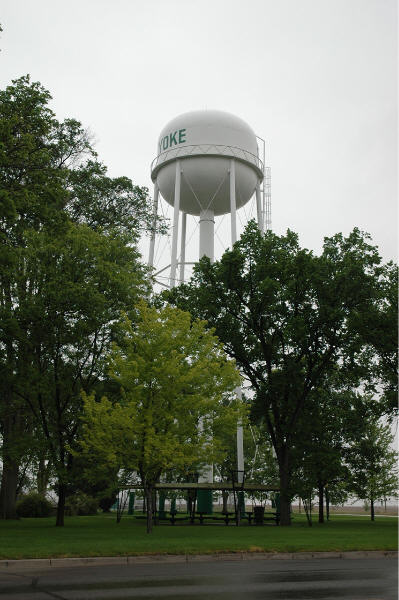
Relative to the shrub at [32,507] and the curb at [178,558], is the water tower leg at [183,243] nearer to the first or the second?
the shrub at [32,507]

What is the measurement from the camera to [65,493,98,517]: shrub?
38.1m

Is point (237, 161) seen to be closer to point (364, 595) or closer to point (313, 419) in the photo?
point (313, 419)

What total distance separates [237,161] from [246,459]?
2721 cm

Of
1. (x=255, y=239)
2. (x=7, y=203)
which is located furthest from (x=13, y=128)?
(x=255, y=239)

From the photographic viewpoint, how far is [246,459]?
168 feet

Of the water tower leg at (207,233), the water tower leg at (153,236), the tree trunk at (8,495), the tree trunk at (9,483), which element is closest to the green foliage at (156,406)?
the tree trunk at (9,483)

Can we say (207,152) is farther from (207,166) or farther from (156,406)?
(156,406)

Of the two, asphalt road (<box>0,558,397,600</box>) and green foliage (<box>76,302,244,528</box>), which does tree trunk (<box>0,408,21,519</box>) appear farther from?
asphalt road (<box>0,558,397,600</box>)

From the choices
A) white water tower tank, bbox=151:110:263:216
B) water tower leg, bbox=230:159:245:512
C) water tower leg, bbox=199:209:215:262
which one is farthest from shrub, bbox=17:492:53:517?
white water tower tank, bbox=151:110:263:216

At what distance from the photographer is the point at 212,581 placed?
9.27 m

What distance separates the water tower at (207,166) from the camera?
110ft

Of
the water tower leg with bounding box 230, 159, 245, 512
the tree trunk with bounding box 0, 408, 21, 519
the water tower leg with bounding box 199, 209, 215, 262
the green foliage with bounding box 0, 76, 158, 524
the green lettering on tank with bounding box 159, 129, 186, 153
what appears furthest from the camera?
the water tower leg with bounding box 199, 209, 215, 262

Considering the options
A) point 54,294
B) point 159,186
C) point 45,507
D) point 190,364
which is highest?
point 159,186

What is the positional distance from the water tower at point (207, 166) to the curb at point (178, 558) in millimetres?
18798
